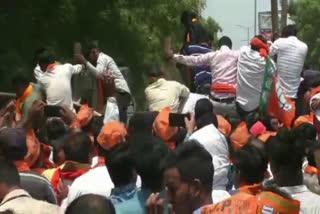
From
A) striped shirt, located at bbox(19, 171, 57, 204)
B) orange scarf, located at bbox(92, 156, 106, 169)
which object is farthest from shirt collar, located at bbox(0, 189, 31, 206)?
orange scarf, located at bbox(92, 156, 106, 169)

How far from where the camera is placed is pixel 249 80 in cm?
1371

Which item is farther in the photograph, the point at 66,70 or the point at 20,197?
the point at 66,70

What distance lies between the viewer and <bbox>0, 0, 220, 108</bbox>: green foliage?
70.0 feet

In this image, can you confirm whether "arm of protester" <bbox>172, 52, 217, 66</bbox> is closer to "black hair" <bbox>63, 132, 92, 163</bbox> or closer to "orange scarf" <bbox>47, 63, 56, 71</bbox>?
"orange scarf" <bbox>47, 63, 56, 71</bbox>

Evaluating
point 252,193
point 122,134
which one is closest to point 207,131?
point 122,134

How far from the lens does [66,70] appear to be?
13.4 meters

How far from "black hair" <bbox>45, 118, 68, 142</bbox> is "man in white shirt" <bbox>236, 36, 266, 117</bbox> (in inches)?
149

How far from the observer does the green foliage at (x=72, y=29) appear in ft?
70.0

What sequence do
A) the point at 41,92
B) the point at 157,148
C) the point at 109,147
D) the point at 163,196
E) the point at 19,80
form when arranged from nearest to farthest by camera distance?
the point at 163,196 < the point at 157,148 < the point at 109,147 < the point at 19,80 < the point at 41,92

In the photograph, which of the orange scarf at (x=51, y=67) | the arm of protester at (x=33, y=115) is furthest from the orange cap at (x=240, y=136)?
the orange scarf at (x=51, y=67)

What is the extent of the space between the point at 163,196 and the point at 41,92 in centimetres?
772

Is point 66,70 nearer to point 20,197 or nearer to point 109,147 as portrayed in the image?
point 109,147

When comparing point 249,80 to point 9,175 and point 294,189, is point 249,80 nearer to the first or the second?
point 294,189

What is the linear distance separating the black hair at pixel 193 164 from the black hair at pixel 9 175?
0.92 m
